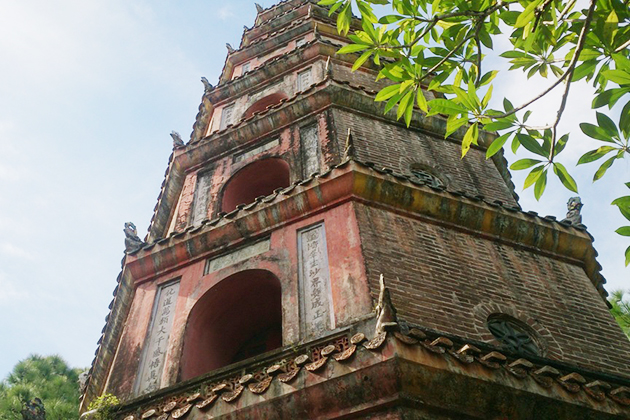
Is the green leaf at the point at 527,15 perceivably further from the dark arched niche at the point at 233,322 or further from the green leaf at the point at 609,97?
the dark arched niche at the point at 233,322

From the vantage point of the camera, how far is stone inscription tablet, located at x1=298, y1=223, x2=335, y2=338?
6914 mm

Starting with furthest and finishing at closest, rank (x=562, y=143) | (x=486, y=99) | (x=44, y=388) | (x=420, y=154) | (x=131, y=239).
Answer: (x=44, y=388) < (x=420, y=154) < (x=131, y=239) < (x=486, y=99) < (x=562, y=143)

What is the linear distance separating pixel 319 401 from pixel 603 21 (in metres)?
3.74

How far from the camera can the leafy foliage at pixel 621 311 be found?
40.0 ft

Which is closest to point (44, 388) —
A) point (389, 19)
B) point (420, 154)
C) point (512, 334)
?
point (420, 154)

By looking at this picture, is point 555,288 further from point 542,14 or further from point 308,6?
point 308,6

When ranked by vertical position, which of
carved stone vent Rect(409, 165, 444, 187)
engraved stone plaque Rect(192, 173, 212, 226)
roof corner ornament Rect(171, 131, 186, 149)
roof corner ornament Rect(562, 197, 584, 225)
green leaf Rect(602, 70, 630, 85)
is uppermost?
roof corner ornament Rect(171, 131, 186, 149)

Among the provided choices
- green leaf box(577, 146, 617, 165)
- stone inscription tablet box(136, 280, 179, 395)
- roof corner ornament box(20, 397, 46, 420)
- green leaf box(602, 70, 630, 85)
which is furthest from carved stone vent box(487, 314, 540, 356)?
roof corner ornament box(20, 397, 46, 420)

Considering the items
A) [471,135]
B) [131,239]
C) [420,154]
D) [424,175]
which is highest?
[420,154]

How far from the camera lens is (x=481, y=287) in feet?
25.0

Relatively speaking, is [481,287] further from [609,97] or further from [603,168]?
[609,97]

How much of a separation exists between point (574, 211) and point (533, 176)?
17.4ft

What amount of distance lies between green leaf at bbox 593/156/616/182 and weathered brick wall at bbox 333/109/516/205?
18.3ft

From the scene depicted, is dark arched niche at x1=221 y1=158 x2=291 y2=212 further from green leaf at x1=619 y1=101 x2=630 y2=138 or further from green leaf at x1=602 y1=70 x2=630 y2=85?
green leaf at x1=602 y1=70 x2=630 y2=85
